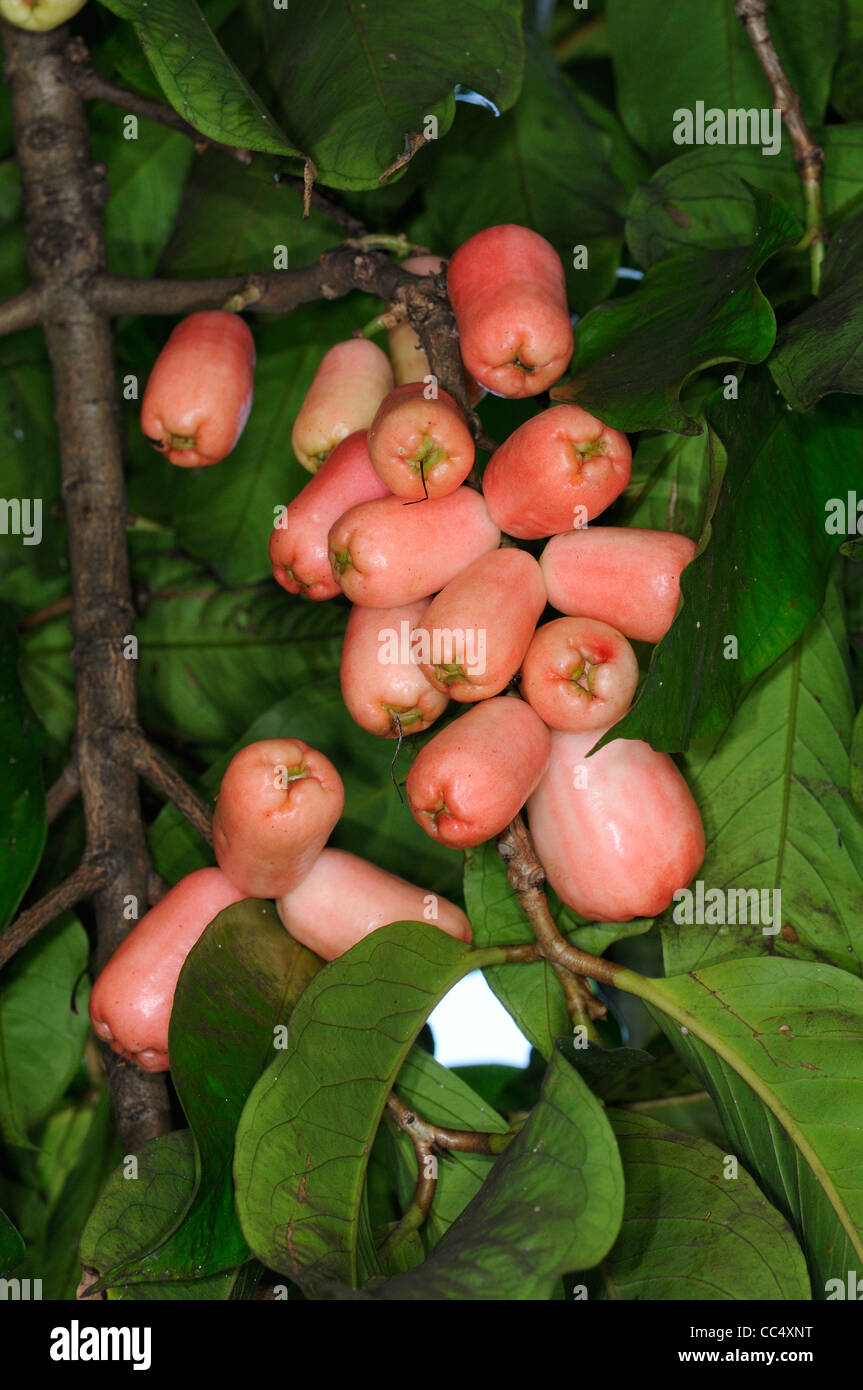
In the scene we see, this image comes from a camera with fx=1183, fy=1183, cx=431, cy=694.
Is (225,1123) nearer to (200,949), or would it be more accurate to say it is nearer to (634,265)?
(200,949)

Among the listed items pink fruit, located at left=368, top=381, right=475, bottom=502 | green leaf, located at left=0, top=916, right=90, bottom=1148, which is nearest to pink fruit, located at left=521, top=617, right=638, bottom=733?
pink fruit, located at left=368, top=381, right=475, bottom=502

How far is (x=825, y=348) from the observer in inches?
25.5

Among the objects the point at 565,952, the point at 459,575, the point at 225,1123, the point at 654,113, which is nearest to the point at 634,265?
the point at 654,113

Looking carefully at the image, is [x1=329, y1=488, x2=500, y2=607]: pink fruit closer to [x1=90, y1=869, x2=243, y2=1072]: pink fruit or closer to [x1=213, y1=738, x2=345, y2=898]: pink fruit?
[x1=213, y1=738, x2=345, y2=898]: pink fruit

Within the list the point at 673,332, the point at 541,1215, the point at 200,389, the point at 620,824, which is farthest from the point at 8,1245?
the point at 673,332

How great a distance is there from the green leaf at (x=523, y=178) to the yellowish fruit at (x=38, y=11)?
28 cm

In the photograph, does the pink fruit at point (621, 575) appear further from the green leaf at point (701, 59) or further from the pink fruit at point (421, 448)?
the green leaf at point (701, 59)

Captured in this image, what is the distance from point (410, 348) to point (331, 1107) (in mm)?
489

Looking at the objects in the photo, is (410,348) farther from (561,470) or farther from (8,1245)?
(8,1245)

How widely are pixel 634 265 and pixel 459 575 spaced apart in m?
0.37

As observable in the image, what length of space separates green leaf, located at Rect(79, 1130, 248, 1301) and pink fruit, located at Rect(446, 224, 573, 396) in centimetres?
50

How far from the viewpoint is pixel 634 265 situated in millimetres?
906

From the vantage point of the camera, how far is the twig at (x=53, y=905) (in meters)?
0.78
